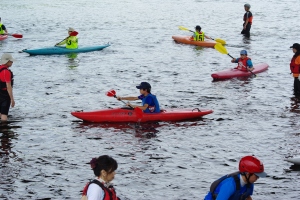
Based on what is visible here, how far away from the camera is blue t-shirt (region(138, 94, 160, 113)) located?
44.7ft

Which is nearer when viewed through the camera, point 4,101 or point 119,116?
point 4,101

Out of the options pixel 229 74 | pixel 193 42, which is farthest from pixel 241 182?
pixel 193 42

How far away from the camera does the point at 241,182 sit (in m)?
6.71

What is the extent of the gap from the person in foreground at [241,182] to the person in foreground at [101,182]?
132 cm

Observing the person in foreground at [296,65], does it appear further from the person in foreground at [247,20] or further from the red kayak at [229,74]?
the person in foreground at [247,20]

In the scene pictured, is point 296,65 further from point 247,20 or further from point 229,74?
point 247,20

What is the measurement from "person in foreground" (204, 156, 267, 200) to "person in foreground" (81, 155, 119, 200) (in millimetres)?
1319

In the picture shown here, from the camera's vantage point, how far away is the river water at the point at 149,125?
10766 millimetres

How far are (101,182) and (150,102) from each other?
7.68m

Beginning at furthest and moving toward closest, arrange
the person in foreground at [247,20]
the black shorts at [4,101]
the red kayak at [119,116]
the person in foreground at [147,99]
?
the person in foreground at [247,20] < the red kayak at [119,116] < the person in foreground at [147,99] < the black shorts at [4,101]

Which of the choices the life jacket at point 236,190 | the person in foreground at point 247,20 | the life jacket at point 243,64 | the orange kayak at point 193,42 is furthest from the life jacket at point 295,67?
the person in foreground at point 247,20

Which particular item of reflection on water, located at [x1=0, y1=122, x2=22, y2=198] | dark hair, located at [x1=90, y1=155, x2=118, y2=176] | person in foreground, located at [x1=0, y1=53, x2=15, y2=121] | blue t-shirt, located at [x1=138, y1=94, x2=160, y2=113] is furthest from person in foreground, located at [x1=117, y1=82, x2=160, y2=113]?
dark hair, located at [x1=90, y1=155, x2=118, y2=176]

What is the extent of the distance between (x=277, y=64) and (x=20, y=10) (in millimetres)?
24230

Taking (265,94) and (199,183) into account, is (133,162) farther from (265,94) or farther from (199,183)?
(265,94)
